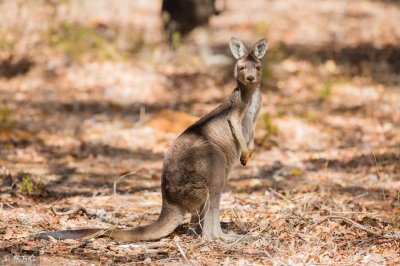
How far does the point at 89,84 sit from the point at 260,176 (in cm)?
449

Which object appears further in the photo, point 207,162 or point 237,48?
point 237,48

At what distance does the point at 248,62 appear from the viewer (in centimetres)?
527

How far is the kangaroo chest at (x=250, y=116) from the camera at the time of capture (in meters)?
5.47

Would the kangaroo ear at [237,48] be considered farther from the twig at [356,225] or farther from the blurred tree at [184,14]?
the blurred tree at [184,14]

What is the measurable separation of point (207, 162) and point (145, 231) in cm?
69

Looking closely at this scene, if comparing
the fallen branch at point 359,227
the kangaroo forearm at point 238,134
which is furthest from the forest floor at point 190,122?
the kangaroo forearm at point 238,134

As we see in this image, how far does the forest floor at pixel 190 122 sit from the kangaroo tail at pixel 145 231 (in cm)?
7

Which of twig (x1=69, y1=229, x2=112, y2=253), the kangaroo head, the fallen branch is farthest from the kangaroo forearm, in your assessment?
twig (x1=69, y1=229, x2=112, y2=253)

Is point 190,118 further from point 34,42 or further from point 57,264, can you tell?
point 57,264

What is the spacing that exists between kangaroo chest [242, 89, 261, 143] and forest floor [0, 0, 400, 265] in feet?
2.16

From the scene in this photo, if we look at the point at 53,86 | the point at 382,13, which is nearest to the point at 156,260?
the point at 53,86

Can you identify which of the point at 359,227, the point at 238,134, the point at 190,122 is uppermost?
the point at 238,134

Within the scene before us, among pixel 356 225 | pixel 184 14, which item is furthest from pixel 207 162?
pixel 184 14

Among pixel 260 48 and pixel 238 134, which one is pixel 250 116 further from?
pixel 260 48
